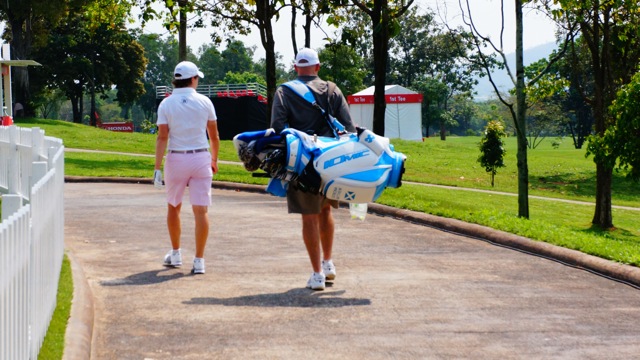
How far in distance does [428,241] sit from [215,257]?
2593 mm

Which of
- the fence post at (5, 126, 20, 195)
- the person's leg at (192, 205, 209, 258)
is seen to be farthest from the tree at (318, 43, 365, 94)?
the person's leg at (192, 205, 209, 258)

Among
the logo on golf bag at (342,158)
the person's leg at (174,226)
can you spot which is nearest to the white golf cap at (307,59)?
the logo on golf bag at (342,158)

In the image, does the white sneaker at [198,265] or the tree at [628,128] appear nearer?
the white sneaker at [198,265]

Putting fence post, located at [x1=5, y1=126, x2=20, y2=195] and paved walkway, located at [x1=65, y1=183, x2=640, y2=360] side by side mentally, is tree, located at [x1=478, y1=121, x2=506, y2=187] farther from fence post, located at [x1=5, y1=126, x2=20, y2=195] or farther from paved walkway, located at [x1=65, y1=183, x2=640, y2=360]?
fence post, located at [x1=5, y1=126, x2=20, y2=195]

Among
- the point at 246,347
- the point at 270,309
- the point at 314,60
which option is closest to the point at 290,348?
the point at 246,347

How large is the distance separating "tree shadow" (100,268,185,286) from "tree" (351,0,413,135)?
10.5 m

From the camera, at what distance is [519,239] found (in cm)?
1078

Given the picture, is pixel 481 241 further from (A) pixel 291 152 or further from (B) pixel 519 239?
(A) pixel 291 152

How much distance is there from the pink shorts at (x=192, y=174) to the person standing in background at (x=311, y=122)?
101 cm

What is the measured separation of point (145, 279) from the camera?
28.0ft

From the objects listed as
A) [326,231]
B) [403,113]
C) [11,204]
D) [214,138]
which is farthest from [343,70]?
[11,204]

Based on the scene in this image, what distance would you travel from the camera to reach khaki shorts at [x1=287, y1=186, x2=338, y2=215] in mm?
8133

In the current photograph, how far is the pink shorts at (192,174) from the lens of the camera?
8.91m

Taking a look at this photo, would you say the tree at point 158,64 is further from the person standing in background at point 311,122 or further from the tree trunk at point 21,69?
the person standing in background at point 311,122
